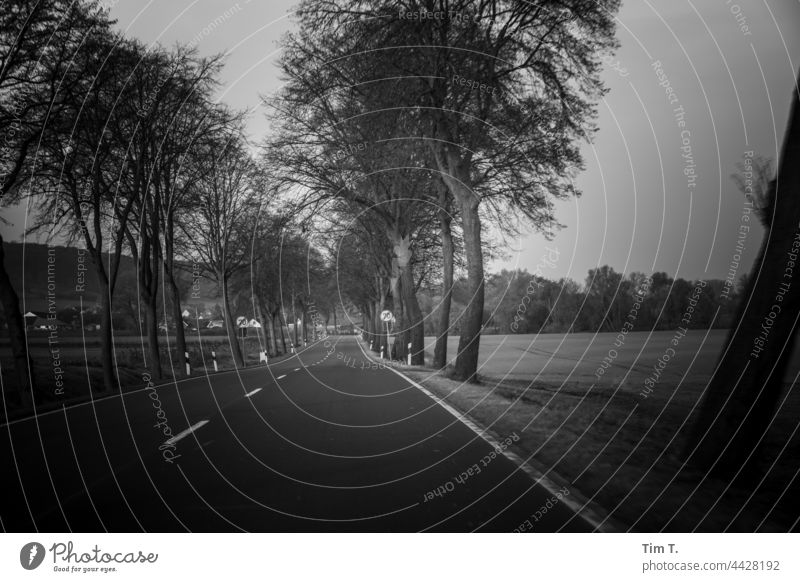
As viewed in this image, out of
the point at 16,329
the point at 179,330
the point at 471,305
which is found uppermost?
the point at 471,305

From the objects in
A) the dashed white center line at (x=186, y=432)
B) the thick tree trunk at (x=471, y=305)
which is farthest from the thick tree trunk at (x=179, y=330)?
the dashed white center line at (x=186, y=432)

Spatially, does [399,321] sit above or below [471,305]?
below

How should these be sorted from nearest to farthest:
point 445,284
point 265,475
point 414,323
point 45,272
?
point 265,475
point 45,272
point 445,284
point 414,323

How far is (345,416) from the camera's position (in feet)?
29.9

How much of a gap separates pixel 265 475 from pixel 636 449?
4.32 meters

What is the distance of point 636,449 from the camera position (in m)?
6.47

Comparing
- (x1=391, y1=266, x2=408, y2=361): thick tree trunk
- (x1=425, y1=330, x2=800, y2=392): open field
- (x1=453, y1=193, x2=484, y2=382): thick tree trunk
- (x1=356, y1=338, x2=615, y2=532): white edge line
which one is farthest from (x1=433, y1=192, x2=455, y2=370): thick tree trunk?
(x1=356, y1=338, x2=615, y2=532): white edge line

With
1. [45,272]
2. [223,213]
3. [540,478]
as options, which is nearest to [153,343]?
[223,213]

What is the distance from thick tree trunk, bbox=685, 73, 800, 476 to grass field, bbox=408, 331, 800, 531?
22 cm

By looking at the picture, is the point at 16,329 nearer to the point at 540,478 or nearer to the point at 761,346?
the point at 540,478

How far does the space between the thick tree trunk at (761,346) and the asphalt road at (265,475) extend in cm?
181

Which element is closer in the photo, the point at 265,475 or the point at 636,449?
the point at 265,475

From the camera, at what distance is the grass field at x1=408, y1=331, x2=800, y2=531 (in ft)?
13.3

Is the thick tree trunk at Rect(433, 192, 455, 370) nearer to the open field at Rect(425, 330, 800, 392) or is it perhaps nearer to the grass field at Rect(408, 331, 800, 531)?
the open field at Rect(425, 330, 800, 392)
